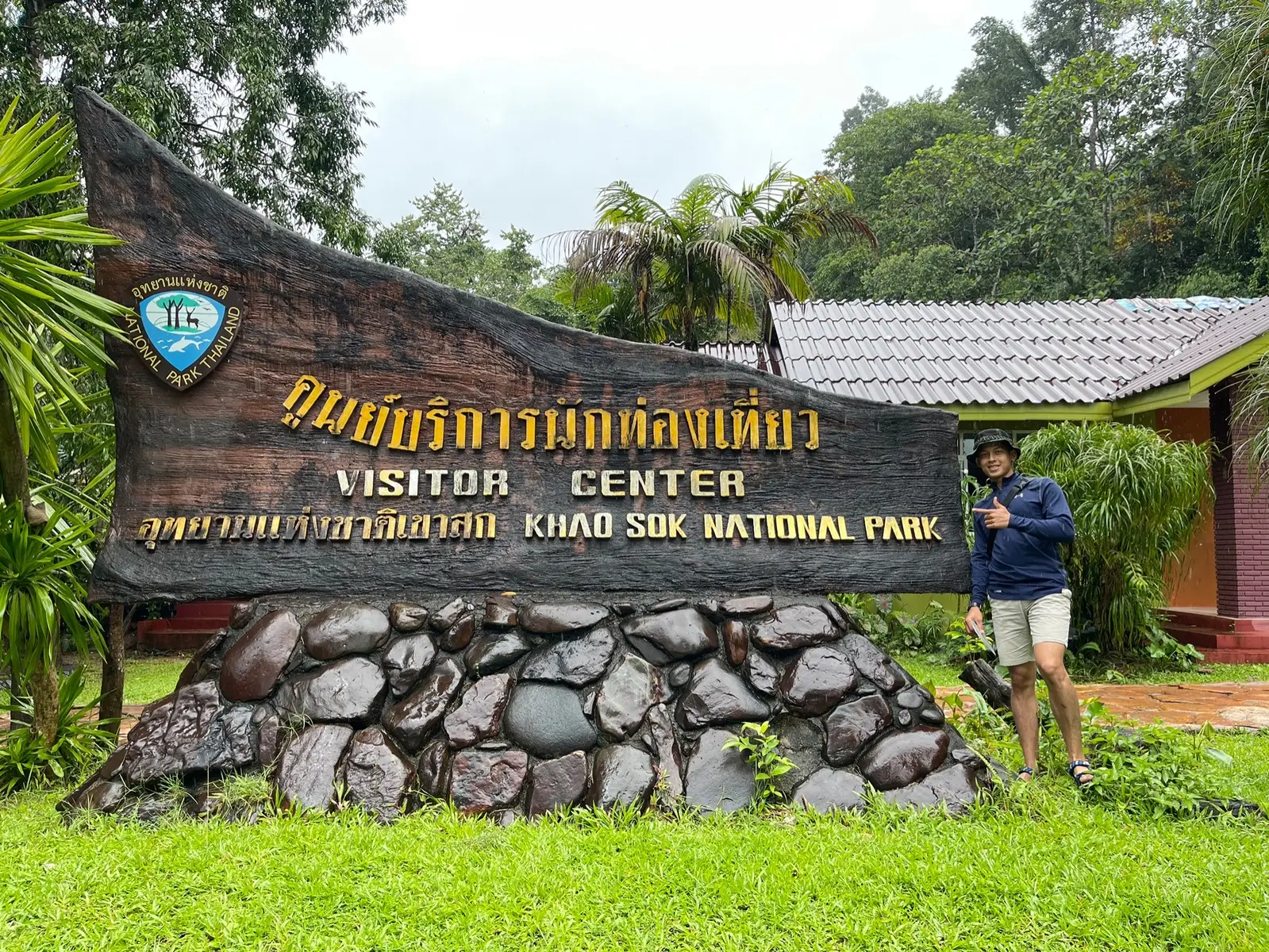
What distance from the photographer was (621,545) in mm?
3762

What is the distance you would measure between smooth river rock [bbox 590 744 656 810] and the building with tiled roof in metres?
4.00

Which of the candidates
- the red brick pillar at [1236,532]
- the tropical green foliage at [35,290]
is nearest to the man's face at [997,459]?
the tropical green foliage at [35,290]

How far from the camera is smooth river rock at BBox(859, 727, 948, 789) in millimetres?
3365

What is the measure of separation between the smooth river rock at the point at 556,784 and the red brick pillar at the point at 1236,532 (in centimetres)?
769

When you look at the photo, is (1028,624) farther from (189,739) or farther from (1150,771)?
(189,739)

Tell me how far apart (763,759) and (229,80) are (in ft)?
33.2

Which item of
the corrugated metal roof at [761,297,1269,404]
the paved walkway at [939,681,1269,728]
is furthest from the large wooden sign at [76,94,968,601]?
the corrugated metal roof at [761,297,1269,404]

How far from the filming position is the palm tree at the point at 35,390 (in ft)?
11.2

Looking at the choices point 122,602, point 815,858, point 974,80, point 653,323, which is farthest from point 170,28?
point 974,80

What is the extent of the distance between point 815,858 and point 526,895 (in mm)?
963

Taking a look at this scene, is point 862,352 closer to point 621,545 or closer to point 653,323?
point 653,323

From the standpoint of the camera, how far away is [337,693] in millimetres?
3518

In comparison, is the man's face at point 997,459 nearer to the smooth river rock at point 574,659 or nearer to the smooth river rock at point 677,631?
the smooth river rock at point 677,631

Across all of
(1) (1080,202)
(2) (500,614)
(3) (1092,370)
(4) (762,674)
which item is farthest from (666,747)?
(1) (1080,202)
